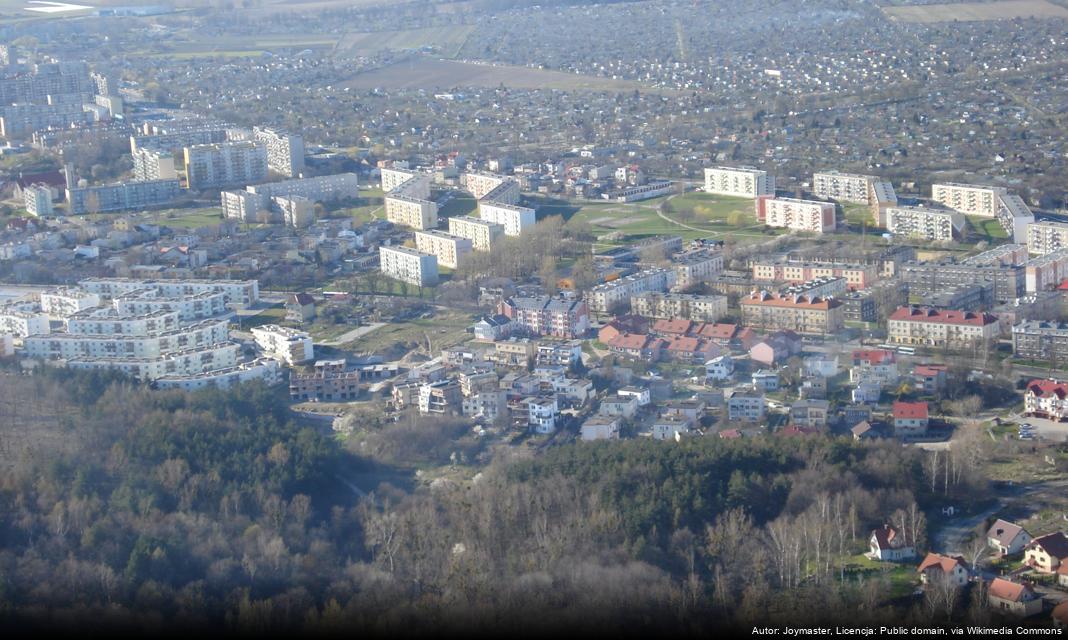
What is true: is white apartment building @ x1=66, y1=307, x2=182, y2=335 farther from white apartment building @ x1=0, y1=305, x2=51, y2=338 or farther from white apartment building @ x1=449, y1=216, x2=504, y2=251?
white apartment building @ x1=449, y1=216, x2=504, y2=251

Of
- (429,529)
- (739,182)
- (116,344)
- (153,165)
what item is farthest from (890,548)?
(153,165)

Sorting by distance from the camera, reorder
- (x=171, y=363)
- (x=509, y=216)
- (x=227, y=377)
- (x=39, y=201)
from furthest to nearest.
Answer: (x=39, y=201) → (x=509, y=216) → (x=171, y=363) → (x=227, y=377)

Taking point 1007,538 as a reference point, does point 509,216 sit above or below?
above

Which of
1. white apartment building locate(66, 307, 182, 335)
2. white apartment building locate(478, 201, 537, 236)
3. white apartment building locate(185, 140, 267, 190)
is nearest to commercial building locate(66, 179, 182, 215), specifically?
white apartment building locate(185, 140, 267, 190)

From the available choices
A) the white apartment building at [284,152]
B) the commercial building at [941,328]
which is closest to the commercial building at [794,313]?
the commercial building at [941,328]

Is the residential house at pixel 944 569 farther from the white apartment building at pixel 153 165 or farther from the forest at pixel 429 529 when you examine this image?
the white apartment building at pixel 153 165

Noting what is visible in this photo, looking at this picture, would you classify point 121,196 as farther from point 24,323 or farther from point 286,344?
point 286,344
